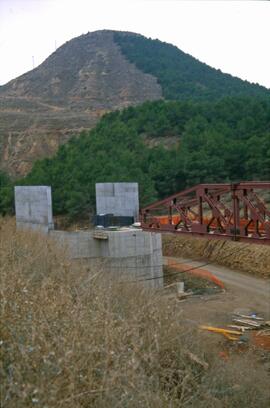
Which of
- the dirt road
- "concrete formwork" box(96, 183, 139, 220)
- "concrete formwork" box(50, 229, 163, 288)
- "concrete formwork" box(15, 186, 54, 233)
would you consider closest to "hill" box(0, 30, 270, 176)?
"concrete formwork" box(15, 186, 54, 233)

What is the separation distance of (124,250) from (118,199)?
4.27 metres

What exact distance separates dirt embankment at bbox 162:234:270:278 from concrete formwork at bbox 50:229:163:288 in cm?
627

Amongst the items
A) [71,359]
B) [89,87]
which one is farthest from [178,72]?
[71,359]

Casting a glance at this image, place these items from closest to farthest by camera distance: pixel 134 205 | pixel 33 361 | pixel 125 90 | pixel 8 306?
pixel 33 361
pixel 8 306
pixel 134 205
pixel 125 90

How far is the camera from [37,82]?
117m

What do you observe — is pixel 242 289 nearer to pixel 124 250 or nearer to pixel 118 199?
pixel 124 250

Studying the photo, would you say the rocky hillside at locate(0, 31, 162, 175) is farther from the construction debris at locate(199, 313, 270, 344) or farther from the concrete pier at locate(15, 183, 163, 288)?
the construction debris at locate(199, 313, 270, 344)

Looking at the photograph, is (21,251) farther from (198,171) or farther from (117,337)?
(198,171)

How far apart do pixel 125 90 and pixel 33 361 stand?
101m

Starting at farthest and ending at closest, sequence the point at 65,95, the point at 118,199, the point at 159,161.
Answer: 1. the point at 65,95
2. the point at 159,161
3. the point at 118,199

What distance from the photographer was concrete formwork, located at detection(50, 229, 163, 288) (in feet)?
87.6

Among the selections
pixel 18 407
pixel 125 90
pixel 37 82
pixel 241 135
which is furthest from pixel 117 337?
pixel 37 82

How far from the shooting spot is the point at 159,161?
4422 cm

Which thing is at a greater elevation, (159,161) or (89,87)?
(89,87)
